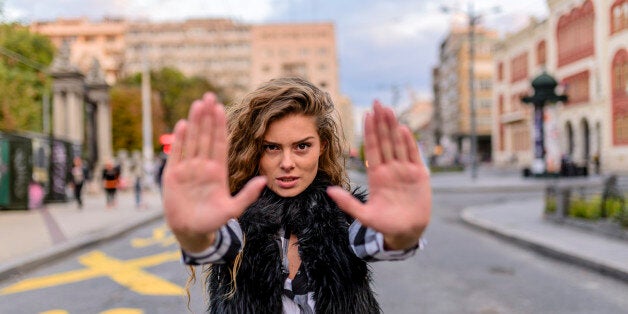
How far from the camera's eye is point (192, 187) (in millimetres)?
1617

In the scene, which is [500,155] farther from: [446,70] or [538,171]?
[538,171]

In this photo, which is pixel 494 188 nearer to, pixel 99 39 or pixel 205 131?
pixel 205 131

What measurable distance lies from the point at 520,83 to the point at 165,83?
133 feet

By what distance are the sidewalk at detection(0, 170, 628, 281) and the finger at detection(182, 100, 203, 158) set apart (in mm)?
6660

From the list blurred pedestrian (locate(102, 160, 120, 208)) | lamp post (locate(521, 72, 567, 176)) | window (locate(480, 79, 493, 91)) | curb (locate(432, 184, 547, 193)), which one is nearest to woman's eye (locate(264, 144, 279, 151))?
blurred pedestrian (locate(102, 160, 120, 208))

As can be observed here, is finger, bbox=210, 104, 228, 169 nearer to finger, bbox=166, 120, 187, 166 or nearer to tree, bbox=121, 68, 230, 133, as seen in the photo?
finger, bbox=166, 120, 187, 166

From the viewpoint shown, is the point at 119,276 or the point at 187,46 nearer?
the point at 119,276

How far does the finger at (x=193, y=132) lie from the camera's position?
1573mm

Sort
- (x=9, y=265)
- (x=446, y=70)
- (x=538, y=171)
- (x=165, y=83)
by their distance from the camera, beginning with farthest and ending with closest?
(x=446, y=70)
(x=165, y=83)
(x=538, y=171)
(x=9, y=265)

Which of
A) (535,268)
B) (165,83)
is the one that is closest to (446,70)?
(165,83)

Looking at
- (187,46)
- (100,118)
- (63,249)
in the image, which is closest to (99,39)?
(187,46)

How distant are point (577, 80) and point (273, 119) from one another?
145ft

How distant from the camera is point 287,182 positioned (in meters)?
2.14

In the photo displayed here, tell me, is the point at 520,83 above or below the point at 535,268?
above
